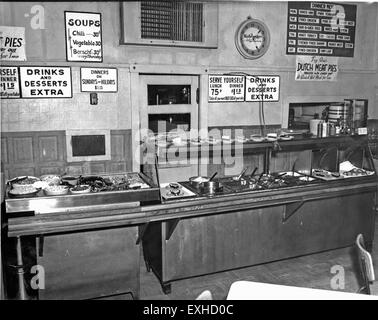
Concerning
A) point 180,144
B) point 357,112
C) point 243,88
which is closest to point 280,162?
point 243,88

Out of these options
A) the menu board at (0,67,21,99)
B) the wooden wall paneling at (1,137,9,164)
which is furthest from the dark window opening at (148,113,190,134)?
the wooden wall paneling at (1,137,9,164)

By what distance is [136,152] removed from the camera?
559cm

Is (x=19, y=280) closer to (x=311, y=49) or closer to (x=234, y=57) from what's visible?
(x=234, y=57)

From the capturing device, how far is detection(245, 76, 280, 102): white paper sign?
20.5 feet

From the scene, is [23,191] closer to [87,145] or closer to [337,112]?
[87,145]

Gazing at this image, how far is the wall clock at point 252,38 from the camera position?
19.7 ft

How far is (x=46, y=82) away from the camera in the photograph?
5035 millimetres

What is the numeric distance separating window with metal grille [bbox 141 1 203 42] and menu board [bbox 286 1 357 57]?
177 cm

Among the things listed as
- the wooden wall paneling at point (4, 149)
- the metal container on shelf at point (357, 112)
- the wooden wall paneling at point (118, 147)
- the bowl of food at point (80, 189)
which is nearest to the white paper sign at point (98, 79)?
the wooden wall paneling at point (118, 147)

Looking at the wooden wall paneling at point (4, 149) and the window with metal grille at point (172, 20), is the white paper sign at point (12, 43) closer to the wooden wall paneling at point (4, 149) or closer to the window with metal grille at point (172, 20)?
the wooden wall paneling at point (4, 149)

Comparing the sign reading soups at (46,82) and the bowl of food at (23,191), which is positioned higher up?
the sign reading soups at (46,82)

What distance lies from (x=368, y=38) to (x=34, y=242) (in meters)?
6.68

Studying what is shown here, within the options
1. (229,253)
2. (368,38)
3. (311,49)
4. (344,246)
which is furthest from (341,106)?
(229,253)

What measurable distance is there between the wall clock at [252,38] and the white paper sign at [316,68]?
0.78 metres
